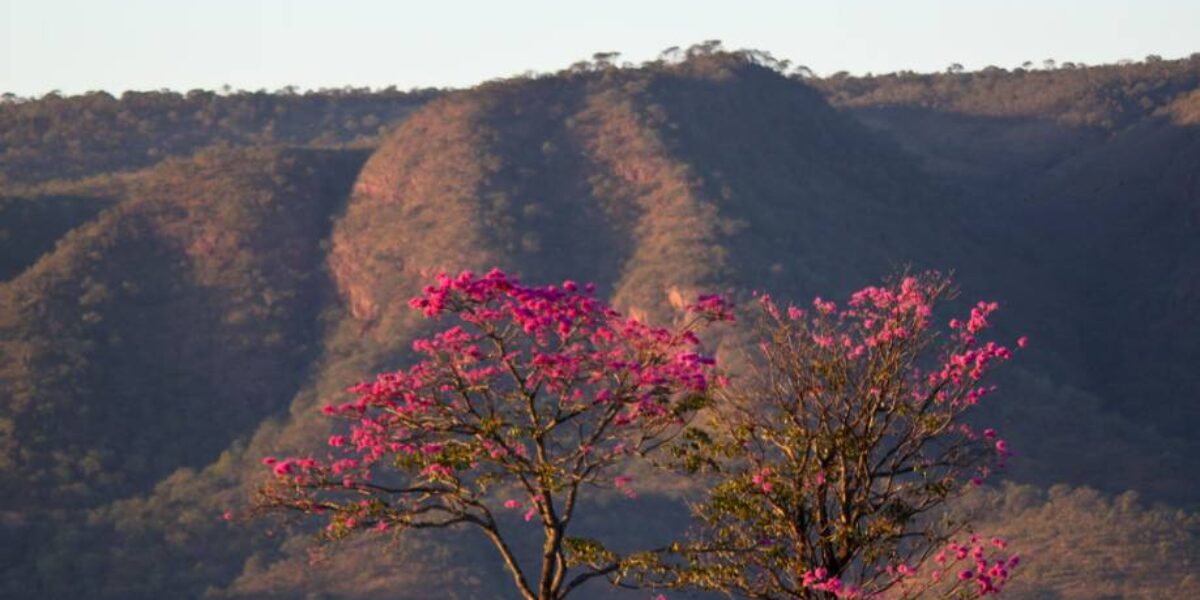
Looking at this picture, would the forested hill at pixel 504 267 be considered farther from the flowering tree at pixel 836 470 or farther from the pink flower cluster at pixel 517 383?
the pink flower cluster at pixel 517 383

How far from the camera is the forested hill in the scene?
6906cm

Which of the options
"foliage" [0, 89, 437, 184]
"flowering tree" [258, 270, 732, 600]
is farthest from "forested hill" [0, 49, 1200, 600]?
"flowering tree" [258, 270, 732, 600]

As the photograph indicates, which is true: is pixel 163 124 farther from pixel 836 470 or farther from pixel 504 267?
pixel 836 470

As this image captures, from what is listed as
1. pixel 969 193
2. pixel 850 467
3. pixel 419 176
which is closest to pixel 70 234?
pixel 419 176

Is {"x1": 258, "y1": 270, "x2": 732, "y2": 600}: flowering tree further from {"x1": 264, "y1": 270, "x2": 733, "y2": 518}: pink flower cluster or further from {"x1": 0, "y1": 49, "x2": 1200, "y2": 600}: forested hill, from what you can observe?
{"x1": 0, "y1": 49, "x2": 1200, "y2": 600}: forested hill

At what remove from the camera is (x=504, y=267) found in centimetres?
8412

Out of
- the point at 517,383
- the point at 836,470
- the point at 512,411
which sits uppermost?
the point at 517,383

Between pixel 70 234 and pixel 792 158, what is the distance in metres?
32.6

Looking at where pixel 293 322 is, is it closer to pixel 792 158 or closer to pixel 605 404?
pixel 792 158

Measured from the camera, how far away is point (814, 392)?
2394 cm

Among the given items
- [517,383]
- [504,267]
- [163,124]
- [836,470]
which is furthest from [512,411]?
[163,124]

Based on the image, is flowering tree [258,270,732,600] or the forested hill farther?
the forested hill

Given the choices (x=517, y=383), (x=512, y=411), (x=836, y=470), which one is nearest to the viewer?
(x=517, y=383)

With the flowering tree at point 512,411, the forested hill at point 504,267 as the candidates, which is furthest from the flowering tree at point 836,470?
the forested hill at point 504,267
